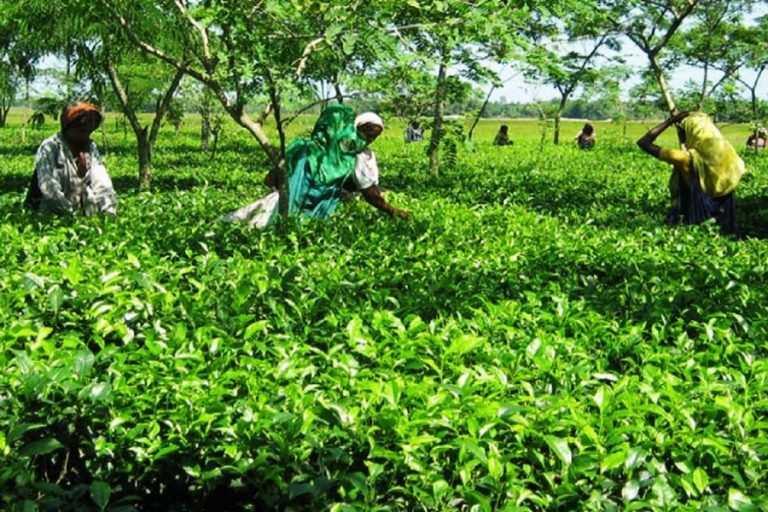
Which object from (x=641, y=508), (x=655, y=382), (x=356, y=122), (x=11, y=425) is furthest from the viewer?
(x=356, y=122)

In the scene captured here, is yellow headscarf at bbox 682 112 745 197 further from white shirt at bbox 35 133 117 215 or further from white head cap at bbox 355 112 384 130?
white shirt at bbox 35 133 117 215

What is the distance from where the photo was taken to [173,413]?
227 centimetres

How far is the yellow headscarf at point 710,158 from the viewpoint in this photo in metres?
7.64

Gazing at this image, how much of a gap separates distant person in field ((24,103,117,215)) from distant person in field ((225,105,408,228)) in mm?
1089

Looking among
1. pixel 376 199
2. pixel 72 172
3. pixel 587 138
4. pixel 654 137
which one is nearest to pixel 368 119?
pixel 376 199

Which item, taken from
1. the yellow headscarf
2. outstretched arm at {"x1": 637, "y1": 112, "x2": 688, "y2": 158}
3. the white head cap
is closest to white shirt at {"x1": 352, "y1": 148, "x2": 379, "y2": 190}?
the white head cap

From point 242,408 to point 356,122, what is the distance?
163 inches

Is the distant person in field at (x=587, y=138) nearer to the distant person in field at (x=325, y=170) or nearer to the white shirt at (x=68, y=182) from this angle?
the distant person in field at (x=325, y=170)

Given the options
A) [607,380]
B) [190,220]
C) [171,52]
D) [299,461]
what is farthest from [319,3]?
[171,52]

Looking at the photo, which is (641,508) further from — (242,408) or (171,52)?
(171,52)

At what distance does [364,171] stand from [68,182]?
2241 mm

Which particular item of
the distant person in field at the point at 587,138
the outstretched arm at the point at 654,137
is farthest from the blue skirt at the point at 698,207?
the distant person in field at the point at 587,138

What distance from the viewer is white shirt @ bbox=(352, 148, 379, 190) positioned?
6020mm

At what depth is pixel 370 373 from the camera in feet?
8.35
